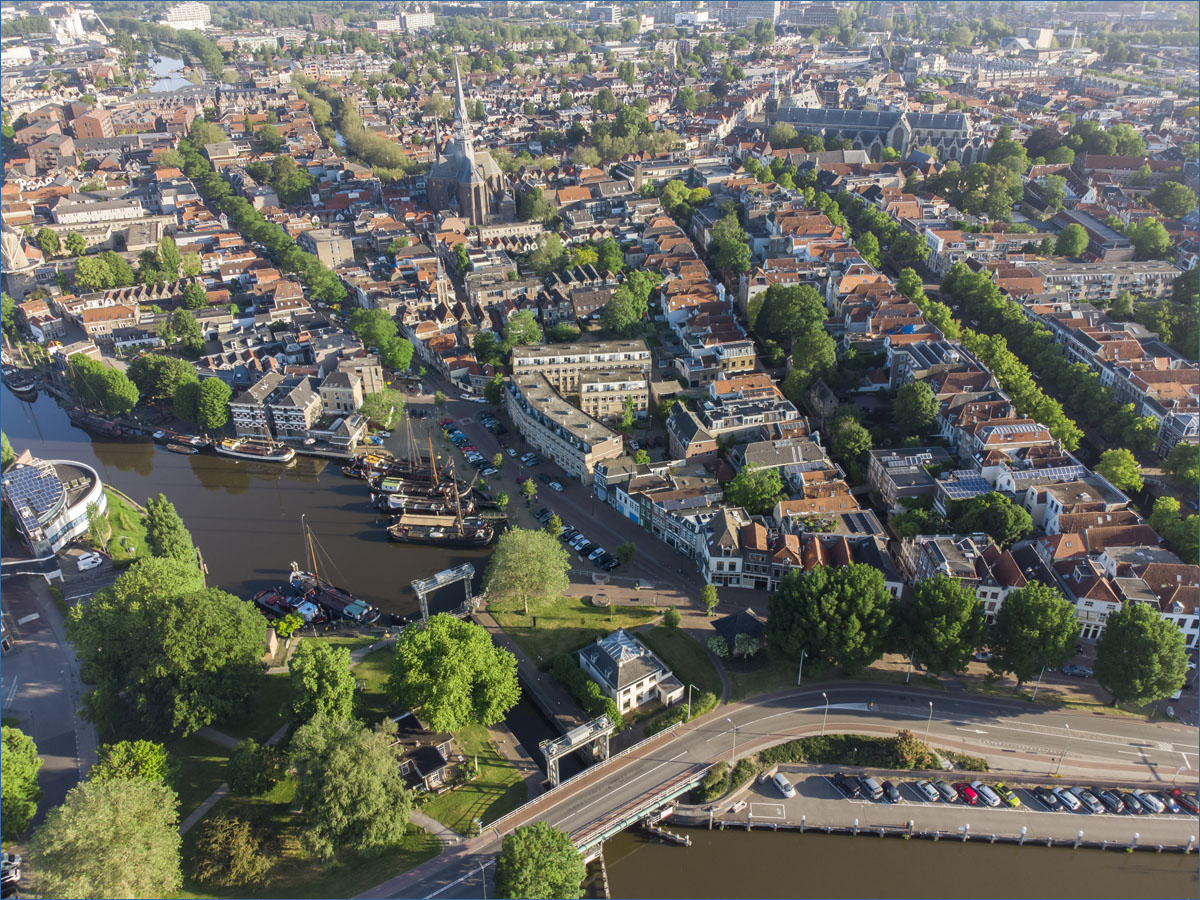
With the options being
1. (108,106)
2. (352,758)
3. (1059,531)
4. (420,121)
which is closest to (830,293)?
(1059,531)

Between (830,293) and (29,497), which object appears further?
(830,293)

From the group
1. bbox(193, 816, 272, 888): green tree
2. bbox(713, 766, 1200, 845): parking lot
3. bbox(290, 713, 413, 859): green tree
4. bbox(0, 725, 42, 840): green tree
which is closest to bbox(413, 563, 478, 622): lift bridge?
bbox(290, 713, 413, 859): green tree

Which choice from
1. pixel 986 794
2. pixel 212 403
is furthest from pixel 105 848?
pixel 212 403

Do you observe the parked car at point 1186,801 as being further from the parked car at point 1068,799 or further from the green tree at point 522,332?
the green tree at point 522,332

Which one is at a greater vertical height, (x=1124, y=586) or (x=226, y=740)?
(x=1124, y=586)

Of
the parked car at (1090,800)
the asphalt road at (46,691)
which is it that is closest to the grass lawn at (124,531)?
the asphalt road at (46,691)

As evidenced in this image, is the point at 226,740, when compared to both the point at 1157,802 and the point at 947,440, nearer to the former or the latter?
the point at 1157,802

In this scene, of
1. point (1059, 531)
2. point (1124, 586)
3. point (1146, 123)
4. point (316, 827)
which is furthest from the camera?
point (1146, 123)
